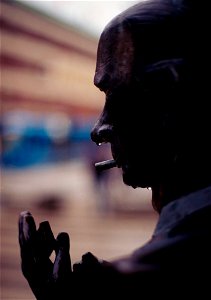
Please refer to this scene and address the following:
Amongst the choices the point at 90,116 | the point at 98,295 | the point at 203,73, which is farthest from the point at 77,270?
the point at 90,116

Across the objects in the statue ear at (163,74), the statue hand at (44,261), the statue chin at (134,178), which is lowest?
the statue hand at (44,261)

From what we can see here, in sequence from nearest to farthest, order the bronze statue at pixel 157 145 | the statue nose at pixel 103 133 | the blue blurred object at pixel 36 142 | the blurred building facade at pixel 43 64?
the bronze statue at pixel 157 145
the statue nose at pixel 103 133
the blue blurred object at pixel 36 142
the blurred building facade at pixel 43 64

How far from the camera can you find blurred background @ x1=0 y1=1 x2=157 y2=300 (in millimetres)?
6215

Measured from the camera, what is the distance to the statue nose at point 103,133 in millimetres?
1021

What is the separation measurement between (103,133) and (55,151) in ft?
29.8

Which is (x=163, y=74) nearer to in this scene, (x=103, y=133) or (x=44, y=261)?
(x=103, y=133)

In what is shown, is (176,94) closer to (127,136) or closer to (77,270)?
(127,136)

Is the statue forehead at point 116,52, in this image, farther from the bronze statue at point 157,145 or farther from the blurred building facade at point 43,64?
the blurred building facade at point 43,64

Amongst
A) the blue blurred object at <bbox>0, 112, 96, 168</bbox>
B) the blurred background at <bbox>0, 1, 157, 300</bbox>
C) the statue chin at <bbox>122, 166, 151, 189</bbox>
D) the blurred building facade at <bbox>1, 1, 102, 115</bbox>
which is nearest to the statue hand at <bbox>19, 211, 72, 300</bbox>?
the statue chin at <bbox>122, 166, 151, 189</bbox>

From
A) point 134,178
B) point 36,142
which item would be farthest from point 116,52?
point 36,142

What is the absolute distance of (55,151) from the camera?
33.0ft

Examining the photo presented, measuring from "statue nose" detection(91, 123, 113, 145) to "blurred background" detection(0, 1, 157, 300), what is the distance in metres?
3.19

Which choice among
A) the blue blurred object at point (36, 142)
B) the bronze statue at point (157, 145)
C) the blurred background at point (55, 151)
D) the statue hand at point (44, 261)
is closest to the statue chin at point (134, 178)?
the bronze statue at point (157, 145)

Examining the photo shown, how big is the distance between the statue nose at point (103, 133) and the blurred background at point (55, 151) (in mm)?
3188
